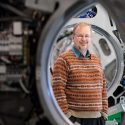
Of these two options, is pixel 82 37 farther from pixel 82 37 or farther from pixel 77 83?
pixel 77 83

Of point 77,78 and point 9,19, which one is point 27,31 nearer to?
point 9,19

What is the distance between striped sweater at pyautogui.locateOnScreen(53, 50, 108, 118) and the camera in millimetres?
2084

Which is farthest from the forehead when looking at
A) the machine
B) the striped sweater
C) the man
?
the machine

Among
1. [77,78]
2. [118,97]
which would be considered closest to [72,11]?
[77,78]

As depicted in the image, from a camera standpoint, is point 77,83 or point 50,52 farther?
point 77,83

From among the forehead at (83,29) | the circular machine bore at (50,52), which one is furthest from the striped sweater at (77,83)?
the circular machine bore at (50,52)

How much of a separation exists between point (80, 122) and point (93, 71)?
0.99 ft

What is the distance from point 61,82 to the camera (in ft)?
6.82

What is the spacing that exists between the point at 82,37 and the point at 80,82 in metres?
0.26

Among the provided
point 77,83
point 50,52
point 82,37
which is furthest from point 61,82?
point 50,52

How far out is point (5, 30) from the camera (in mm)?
1314

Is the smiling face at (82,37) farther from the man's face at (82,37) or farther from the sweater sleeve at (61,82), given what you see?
the sweater sleeve at (61,82)

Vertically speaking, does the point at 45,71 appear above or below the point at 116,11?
below

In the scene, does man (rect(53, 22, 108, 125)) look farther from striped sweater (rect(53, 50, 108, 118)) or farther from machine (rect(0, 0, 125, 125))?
machine (rect(0, 0, 125, 125))
